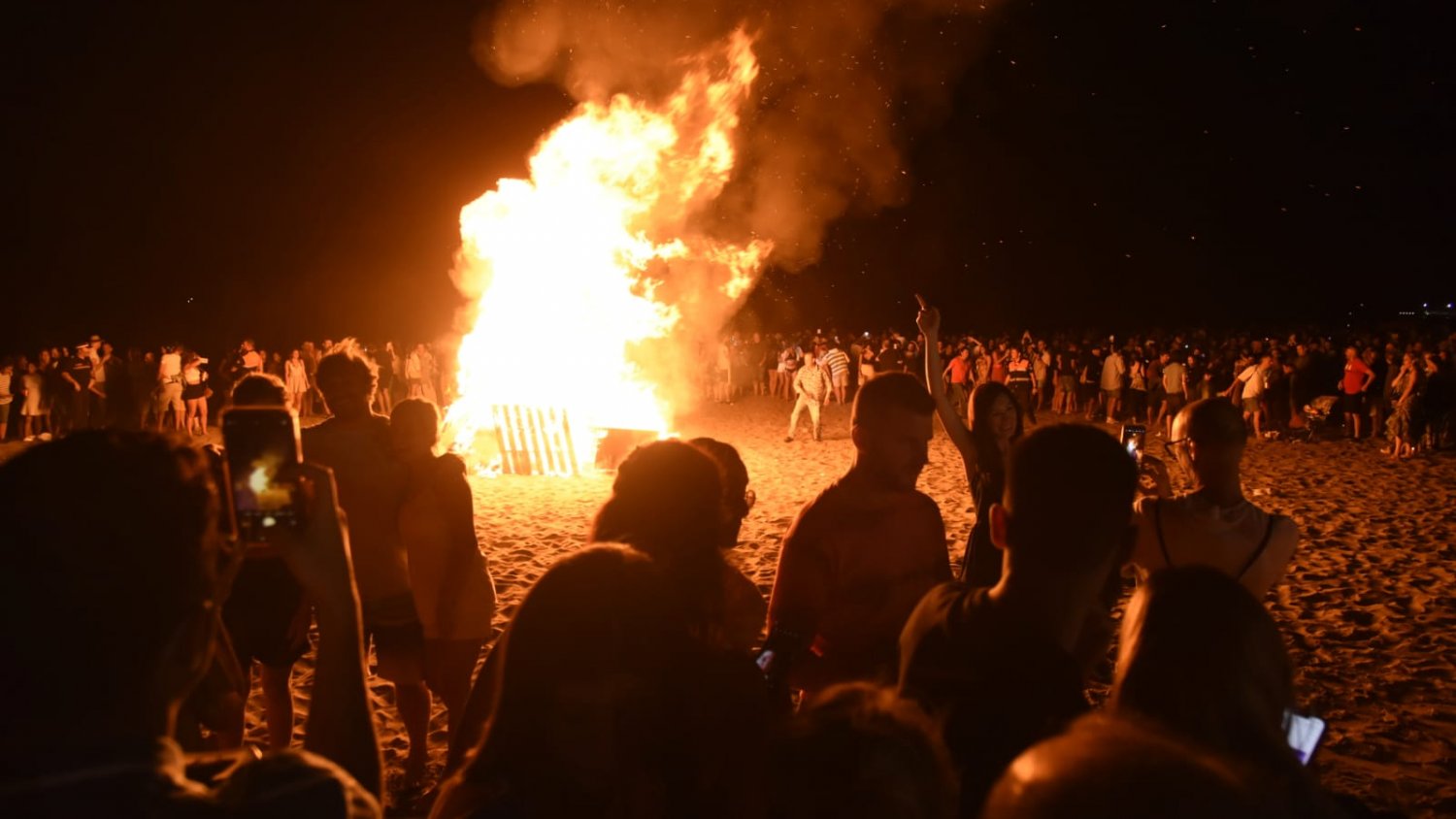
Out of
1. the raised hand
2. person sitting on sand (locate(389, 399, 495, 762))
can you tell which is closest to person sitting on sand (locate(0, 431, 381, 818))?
person sitting on sand (locate(389, 399, 495, 762))

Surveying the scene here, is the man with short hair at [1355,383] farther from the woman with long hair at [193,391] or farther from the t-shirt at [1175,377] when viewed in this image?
the woman with long hair at [193,391]

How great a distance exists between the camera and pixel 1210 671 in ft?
5.24

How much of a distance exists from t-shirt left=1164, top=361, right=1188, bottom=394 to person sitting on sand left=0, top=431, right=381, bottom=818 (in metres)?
18.8

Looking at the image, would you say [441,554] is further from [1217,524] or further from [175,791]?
[1217,524]

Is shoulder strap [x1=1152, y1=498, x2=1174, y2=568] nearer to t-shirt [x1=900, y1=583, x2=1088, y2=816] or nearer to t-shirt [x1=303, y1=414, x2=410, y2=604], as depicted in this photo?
t-shirt [x1=900, y1=583, x2=1088, y2=816]

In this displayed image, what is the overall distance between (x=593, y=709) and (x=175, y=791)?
646mm

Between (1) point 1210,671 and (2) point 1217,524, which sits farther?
(2) point 1217,524

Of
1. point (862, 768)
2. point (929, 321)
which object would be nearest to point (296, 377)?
point (929, 321)

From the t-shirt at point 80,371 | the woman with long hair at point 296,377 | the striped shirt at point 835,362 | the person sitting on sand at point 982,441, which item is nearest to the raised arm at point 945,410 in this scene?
the person sitting on sand at point 982,441

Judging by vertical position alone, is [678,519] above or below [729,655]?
above

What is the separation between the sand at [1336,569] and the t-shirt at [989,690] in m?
1.57

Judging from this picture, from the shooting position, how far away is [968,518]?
10.3 m

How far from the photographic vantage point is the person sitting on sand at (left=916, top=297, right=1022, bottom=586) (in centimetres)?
380

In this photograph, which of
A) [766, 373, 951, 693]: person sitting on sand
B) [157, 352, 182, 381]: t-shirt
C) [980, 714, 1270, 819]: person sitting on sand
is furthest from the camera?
[157, 352, 182, 381]: t-shirt
